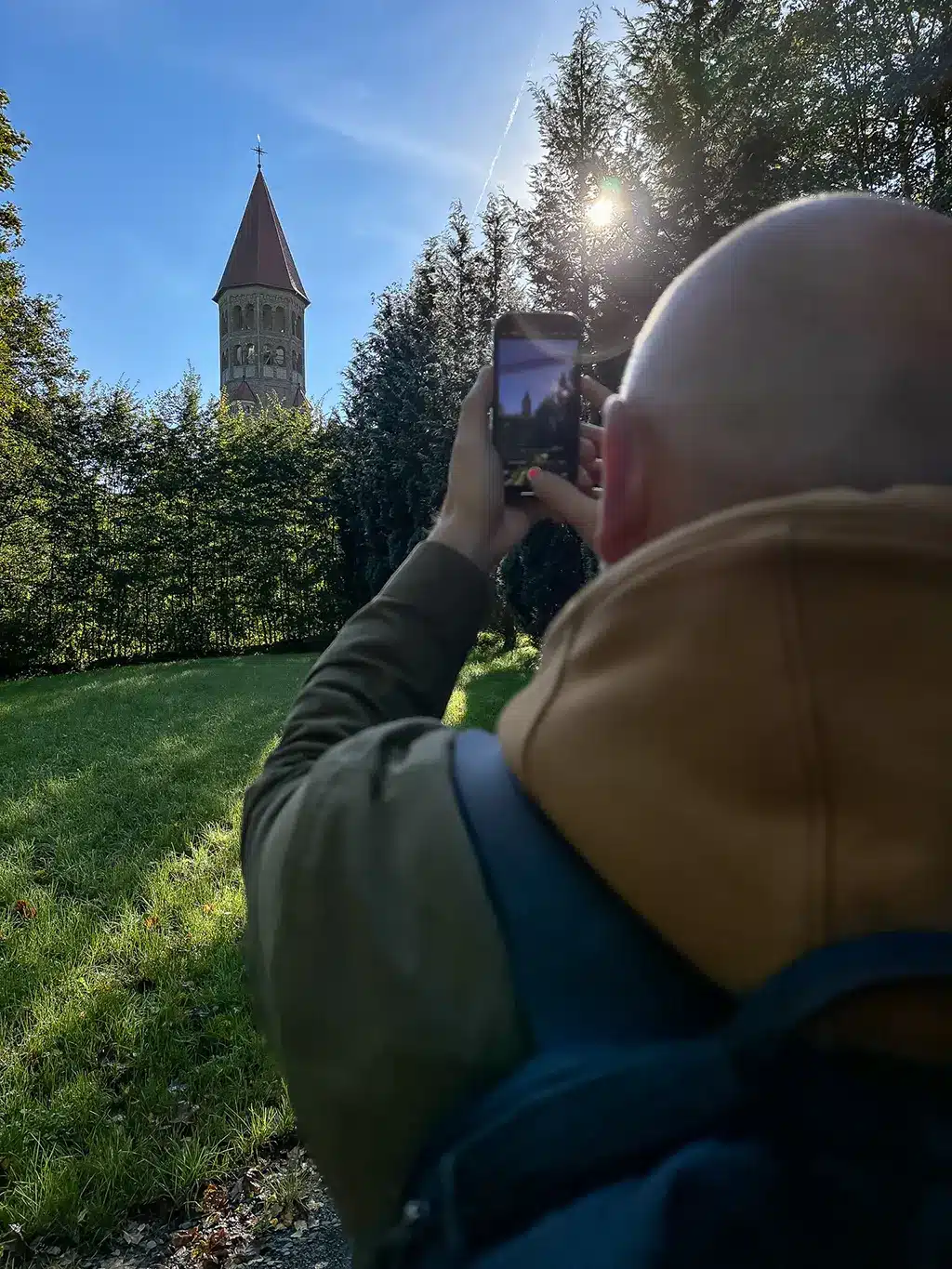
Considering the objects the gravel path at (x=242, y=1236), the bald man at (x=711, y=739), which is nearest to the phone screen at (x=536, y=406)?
the bald man at (x=711, y=739)

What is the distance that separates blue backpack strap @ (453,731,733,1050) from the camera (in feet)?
1.74

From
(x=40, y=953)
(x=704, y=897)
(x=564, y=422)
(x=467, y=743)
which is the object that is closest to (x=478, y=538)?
(x=564, y=422)

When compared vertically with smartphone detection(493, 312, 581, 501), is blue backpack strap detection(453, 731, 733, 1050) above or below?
below

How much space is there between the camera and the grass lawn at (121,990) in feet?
7.29

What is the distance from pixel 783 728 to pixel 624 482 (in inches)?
8.9

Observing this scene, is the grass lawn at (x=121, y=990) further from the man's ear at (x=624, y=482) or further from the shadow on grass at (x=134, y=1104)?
the man's ear at (x=624, y=482)

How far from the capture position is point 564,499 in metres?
0.98

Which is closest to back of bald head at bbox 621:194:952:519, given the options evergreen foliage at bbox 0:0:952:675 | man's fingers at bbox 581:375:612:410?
man's fingers at bbox 581:375:612:410

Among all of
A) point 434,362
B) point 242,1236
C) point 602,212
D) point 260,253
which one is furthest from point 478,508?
point 260,253

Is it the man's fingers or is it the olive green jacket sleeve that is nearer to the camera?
the olive green jacket sleeve

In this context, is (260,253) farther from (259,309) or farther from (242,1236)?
(242,1236)

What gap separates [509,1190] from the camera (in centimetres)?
49

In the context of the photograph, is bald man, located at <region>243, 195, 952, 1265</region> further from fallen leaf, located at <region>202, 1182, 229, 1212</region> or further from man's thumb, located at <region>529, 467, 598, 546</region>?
fallen leaf, located at <region>202, 1182, 229, 1212</region>

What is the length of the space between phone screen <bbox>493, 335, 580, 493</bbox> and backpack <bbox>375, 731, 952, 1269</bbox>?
60 centimetres
